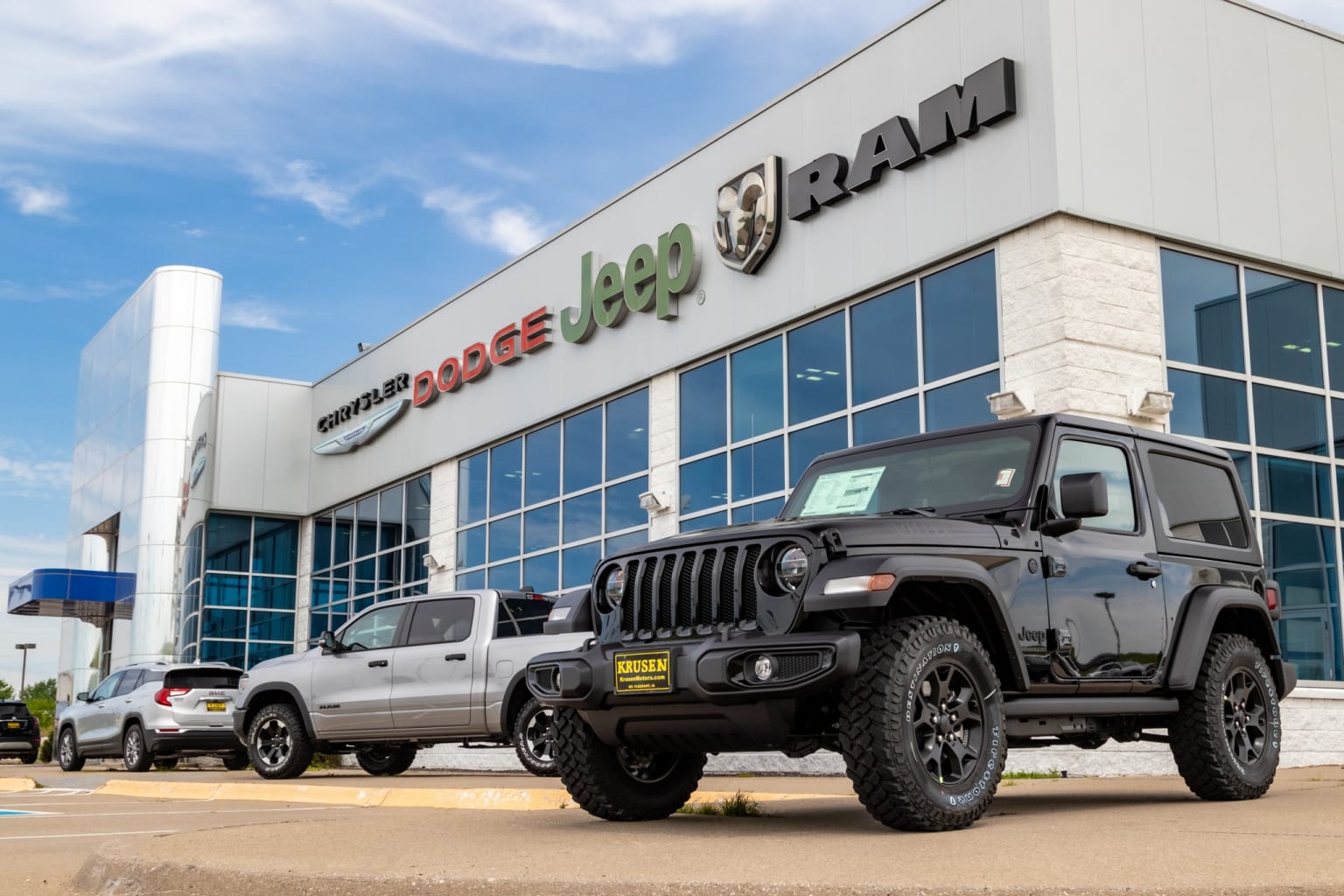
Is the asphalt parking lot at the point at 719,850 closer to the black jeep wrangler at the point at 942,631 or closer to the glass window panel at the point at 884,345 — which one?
the black jeep wrangler at the point at 942,631

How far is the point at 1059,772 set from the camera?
1298 centimetres

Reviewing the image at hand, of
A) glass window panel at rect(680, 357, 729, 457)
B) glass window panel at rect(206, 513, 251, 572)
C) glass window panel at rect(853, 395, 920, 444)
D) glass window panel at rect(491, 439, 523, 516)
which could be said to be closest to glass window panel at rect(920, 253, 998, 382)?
glass window panel at rect(853, 395, 920, 444)

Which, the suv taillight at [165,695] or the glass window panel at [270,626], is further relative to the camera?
the glass window panel at [270,626]

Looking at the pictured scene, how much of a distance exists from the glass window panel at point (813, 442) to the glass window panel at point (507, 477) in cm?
789

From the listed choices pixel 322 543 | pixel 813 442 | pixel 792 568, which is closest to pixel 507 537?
pixel 813 442

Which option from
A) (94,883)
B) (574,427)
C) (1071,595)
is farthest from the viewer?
(574,427)

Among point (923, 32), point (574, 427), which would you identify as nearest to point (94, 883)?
point (923, 32)

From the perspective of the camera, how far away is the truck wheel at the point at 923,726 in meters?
5.88

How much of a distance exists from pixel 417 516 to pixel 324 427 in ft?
18.3

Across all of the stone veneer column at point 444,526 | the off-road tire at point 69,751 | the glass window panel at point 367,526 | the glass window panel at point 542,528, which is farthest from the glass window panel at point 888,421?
the glass window panel at point 367,526

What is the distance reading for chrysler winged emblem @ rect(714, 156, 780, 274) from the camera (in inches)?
711

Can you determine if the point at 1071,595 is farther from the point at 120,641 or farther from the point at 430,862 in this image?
the point at 120,641

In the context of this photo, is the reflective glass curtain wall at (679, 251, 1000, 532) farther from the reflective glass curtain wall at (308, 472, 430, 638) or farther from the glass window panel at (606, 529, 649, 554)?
the reflective glass curtain wall at (308, 472, 430, 638)

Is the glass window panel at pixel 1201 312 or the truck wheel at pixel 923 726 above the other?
the glass window panel at pixel 1201 312
